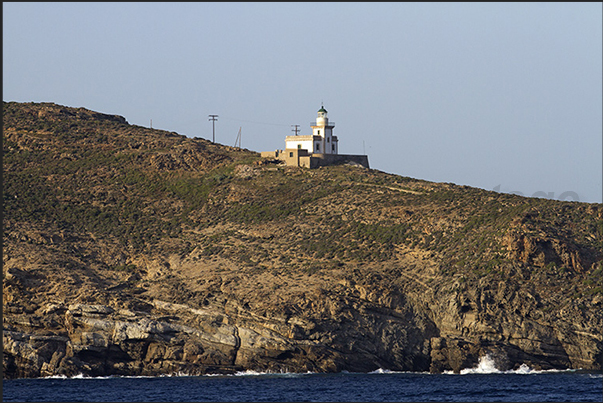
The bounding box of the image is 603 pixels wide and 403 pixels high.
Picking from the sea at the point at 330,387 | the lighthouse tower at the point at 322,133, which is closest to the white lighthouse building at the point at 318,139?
the lighthouse tower at the point at 322,133

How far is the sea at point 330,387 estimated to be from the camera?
62.2m

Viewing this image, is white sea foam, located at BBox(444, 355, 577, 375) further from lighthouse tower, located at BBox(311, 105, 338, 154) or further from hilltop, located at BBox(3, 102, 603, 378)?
lighthouse tower, located at BBox(311, 105, 338, 154)

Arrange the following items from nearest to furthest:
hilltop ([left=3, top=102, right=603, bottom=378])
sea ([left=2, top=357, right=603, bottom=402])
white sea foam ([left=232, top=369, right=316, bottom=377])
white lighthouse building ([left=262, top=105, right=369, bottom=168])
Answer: sea ([left=2, top=357, right=603, bottom=402])
white sea foam ([left=232, top=369, right=316, bottom=377])
hilltop ([left=3, top=102, right=603, bottom=378])
white lighthouse building ([left=262, top=105, right=369, bottom=168])

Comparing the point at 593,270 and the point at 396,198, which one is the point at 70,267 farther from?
the point at 593,270

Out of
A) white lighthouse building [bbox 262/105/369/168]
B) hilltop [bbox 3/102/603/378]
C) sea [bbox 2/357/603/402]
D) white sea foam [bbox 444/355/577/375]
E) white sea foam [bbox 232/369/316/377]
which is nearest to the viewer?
sea [bbox 2/357/603/402]

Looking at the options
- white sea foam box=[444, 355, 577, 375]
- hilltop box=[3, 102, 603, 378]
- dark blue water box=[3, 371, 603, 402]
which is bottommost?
dark blue water box=[3, 371, 603, 402]

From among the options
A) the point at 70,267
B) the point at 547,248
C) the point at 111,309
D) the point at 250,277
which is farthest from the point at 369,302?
the point at 70,267

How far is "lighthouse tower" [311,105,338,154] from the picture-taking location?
368 feet

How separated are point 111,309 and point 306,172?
1473 inches

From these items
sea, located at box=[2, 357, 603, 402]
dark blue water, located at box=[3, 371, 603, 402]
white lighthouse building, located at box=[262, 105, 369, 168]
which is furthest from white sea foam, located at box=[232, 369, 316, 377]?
white lighthouse building, located at box=[262, 105, 369, 168]

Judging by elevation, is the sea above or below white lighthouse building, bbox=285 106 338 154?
below

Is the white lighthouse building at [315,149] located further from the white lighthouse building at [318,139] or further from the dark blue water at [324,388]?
the dark blue water at [324,388]

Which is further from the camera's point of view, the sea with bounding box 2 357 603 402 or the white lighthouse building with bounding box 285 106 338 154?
the white lighthouse building with bounding box 285 106 338 154

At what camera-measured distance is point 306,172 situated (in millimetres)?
108250
